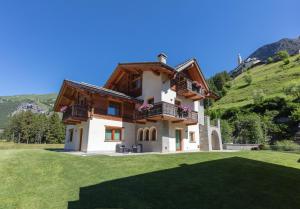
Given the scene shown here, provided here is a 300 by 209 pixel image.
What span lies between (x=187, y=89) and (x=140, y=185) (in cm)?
1444

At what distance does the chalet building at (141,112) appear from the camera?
1789 centimetres

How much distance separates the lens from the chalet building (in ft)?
58.7

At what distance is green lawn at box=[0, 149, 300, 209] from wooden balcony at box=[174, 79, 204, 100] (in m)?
10.7

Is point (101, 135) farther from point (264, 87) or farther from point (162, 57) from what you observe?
point (264, 87)

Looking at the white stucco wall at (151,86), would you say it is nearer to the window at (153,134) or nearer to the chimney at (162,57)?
the chimney at (162,57)

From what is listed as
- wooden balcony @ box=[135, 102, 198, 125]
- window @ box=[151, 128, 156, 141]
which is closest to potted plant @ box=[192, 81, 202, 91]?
wooden balcony @ box=[135, 102, 198, 125]

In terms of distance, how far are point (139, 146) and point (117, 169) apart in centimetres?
943

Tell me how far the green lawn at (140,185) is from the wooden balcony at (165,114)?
22.1ft

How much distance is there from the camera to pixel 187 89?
67.2 ft

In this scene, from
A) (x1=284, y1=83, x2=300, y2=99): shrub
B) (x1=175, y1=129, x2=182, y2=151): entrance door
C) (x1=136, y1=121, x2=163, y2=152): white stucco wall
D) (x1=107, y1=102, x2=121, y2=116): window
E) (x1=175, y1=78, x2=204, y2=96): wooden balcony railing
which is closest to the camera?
(x1=136, y1=121, x2=163, y2=152): white stucco wall

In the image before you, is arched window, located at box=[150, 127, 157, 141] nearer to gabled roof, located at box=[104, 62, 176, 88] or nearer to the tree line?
gabled roof, located at box=[104, 62, 176, 88]

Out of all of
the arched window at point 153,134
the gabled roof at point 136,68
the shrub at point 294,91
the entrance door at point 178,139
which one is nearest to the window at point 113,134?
the arched window at point 153,134

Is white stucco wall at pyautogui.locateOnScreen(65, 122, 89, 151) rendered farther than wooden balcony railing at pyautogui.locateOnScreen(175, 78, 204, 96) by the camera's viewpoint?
No

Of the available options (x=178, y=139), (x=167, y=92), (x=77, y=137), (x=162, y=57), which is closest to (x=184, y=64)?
(x=162, y=57)
